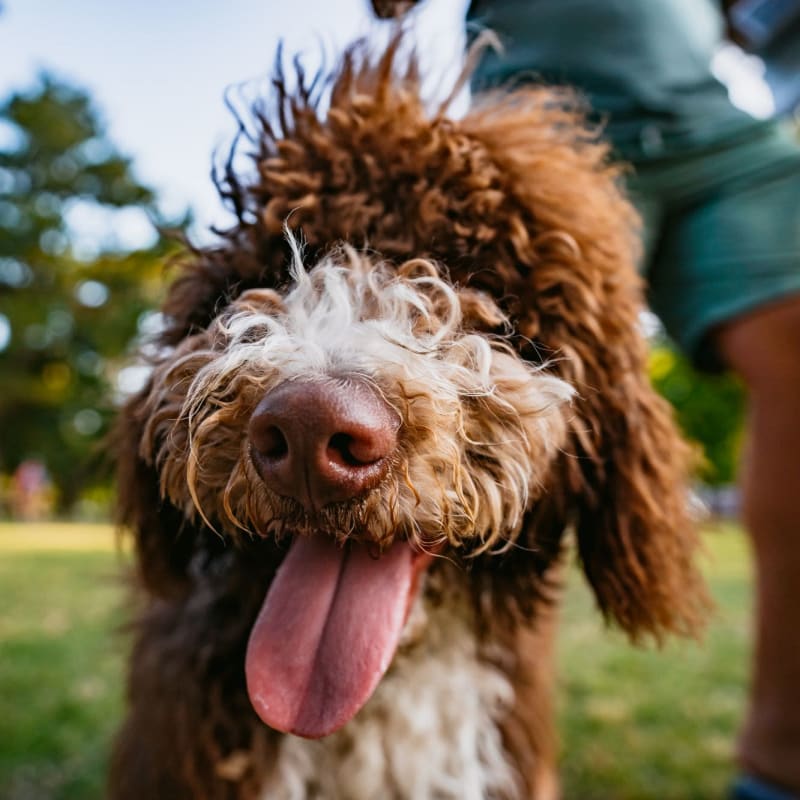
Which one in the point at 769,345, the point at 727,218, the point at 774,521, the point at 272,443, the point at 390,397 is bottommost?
the point at 272,443

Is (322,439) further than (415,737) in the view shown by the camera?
No

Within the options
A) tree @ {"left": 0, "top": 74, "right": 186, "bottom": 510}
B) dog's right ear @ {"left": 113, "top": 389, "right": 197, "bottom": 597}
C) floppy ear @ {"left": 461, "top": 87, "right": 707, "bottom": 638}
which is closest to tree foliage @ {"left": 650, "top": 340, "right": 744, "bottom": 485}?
tree @ {"left": 0, "top": 74, "right": 186, "bottom": 510}

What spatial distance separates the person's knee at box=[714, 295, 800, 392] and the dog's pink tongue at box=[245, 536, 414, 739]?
3.89ft

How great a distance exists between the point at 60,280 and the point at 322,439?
26.8 metres

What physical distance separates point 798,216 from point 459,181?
3.59ft

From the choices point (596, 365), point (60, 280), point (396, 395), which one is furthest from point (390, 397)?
point (60, 280)

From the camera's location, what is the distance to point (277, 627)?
1.50 m

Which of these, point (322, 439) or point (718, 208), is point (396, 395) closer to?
point (322, 439)

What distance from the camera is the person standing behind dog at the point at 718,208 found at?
2193mm

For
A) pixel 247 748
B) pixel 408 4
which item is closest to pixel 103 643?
pixel 247 748

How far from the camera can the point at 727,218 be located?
225 cm

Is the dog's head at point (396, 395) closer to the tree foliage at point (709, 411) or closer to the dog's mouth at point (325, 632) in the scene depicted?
the dog's mouth at point (325, 632)

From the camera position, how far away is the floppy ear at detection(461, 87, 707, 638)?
1.65 meters

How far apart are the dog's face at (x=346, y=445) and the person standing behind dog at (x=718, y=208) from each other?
91 cm
